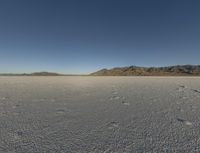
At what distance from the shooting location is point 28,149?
250 centimetres

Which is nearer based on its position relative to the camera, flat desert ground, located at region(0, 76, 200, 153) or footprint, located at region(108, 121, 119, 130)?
flat desert ground, located at region(0, 76, 200, 153)

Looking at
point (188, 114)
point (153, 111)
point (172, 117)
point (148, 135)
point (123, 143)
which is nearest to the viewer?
point (123, 143)

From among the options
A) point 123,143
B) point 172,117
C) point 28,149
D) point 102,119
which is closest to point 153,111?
point 172,117

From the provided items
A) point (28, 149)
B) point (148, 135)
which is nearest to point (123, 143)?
point (148, 135)

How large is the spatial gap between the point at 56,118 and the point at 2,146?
150 centimetres

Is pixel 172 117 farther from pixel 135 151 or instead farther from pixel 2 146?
pixel 2 146

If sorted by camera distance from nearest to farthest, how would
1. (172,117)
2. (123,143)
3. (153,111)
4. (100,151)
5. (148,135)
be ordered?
(100,151) → (123,143) → (148,135) → (172,117) → (153,111)

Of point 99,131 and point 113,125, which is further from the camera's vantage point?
point 113,125

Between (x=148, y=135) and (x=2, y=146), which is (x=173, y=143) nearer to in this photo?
(x=148, y=135)

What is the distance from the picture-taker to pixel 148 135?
9.95 feet

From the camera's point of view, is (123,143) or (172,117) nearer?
(123,143)

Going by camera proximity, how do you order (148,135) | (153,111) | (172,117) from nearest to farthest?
(148,135)
(172,117)
(153,111)

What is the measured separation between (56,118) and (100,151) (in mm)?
1817

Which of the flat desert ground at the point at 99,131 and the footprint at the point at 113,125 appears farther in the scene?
the footprint at the point at 113,125
